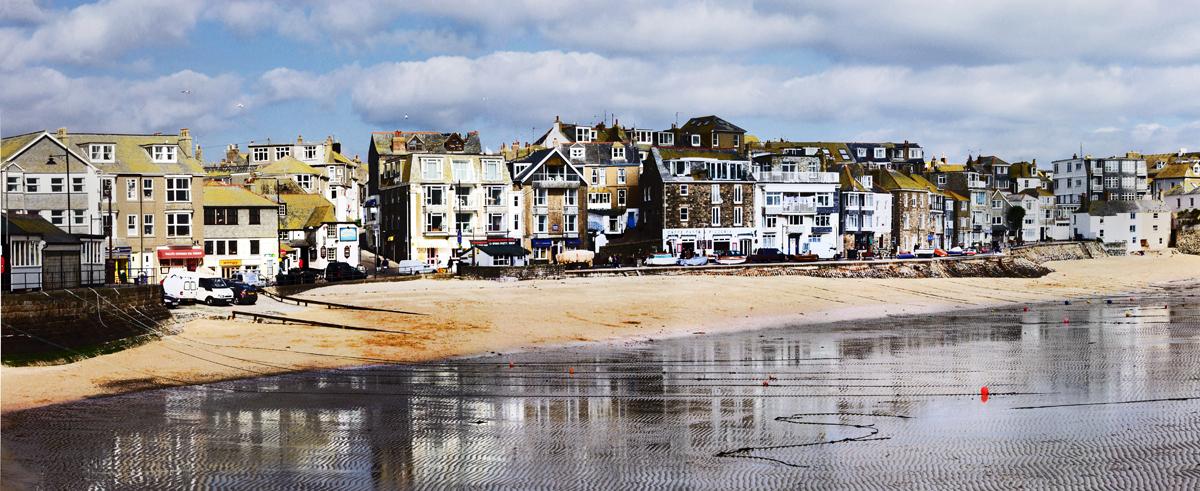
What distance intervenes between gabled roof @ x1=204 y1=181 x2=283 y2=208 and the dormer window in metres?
3.33

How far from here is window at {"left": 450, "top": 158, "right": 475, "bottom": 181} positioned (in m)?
73.8

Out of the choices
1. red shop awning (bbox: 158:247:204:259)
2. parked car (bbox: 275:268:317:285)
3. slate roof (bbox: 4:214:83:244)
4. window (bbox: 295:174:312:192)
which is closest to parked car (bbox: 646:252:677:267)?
parked car (bbox: 275:268:317:285)

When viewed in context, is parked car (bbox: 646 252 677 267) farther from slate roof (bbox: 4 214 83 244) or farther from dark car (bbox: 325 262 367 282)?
slate roof (bbox: 4 214 83 244)

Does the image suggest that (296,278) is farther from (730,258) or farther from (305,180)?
(305,180)

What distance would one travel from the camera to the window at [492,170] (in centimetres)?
7475

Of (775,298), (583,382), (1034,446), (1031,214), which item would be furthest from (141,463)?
(1031,214)

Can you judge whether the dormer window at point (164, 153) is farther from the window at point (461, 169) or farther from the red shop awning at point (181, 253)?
the window at point (461, 169)

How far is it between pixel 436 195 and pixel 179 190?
20591 mm

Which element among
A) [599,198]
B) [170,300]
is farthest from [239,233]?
[599,198]

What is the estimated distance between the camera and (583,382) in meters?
24.7

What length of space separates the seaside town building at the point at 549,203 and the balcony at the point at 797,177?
55.7ft

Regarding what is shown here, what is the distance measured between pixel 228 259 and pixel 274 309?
2213 cm

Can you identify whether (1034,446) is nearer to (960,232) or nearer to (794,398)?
(794,398)

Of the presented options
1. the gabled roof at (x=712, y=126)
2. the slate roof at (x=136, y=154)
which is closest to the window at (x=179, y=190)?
the slate roof at (x=136, y=154)
